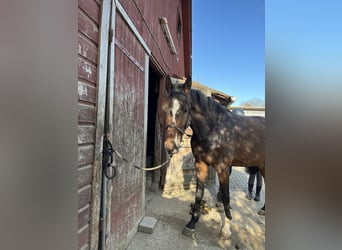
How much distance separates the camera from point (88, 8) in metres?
1.33

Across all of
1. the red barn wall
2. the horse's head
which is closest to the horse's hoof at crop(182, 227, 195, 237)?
the horse's head

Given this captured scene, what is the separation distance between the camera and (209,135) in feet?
9.12

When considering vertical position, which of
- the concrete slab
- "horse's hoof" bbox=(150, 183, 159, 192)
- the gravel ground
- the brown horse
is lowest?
the gravel ground

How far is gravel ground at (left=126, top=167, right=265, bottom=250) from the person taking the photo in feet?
7.99

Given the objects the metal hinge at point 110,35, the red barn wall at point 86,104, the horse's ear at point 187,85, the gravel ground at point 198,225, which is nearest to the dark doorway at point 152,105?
the gravel ground at point 198,225

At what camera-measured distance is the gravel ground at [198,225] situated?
7.99 ft

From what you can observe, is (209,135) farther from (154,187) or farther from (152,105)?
(152,105)

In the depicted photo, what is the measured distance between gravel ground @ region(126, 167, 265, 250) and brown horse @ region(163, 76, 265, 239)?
0.51 feet

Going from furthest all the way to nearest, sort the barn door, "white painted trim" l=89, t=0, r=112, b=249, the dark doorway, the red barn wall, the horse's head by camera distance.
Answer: the dark doorway → the horse's head → the barn door → "white painted trim" l=89, t=0, r=112, b=249 → the red barn wall

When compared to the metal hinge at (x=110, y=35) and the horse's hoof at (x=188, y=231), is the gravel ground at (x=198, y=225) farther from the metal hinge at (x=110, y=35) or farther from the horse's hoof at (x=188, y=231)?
the metal hinge at (x=110, y=35)

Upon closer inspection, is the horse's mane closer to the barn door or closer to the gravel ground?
the barn door

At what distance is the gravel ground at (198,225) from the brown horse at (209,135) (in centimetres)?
15

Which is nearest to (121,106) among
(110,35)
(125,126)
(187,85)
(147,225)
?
(125,126)

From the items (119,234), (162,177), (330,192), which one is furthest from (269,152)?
→ (162,177)
